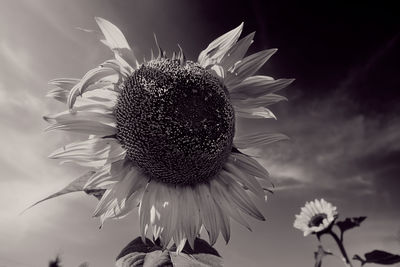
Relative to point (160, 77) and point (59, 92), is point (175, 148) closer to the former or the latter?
point (160, 77)

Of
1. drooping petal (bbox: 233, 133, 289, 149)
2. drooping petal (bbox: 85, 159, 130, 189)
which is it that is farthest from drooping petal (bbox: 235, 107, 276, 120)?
drooping petal (bbox: 85, 159, 130, 189)

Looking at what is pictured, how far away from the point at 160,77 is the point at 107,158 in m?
0.70

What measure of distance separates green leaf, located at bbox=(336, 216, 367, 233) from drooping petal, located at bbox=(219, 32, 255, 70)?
4275mm

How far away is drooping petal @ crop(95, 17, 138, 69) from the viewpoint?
3051 millimetres

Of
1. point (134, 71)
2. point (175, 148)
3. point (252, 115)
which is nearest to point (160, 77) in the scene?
point (134, 71)

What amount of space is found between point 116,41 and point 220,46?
0.88 m

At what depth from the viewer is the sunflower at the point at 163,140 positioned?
9.39ft

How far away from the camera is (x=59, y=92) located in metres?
2.81

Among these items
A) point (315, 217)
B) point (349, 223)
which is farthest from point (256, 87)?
point (315, 217)

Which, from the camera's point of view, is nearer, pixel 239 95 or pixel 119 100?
pixel 119 100

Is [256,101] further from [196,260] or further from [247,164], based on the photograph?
[196,260]

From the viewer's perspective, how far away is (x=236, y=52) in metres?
3.43

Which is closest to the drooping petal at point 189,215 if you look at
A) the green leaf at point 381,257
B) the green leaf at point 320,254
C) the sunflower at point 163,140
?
the sunflower at point 163,140

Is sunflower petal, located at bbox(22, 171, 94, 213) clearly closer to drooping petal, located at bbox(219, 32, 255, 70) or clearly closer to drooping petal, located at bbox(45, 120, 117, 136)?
drooping petal, located at bbox(45, 120, 117, 136)
